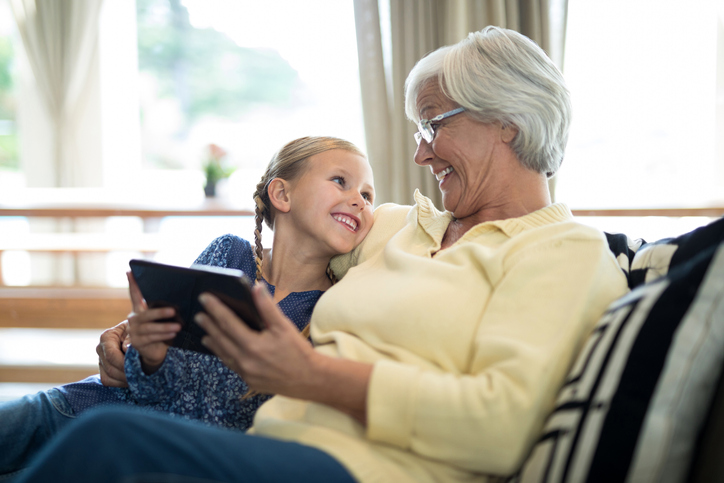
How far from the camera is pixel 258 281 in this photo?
4.87ft

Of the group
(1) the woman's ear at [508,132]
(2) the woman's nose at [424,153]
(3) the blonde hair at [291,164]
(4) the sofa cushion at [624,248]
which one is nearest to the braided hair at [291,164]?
(3) the blonde hair at [291,164]

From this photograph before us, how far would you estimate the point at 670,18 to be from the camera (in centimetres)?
393

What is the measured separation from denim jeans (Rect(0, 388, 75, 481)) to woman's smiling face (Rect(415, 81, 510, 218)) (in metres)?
1.15

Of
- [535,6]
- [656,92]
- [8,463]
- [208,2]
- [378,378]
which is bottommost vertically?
[8,463]

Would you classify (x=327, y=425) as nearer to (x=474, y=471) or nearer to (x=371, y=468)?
(x=371, y=468)

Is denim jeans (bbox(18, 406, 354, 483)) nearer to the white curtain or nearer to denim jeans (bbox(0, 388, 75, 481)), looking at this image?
denim jeans (bbox(0, 388, 75, 481))

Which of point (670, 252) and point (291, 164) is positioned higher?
point (291, 164)

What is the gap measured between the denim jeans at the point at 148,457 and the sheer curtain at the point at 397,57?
2655mm

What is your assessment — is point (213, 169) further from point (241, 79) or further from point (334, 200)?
point (334, 200)

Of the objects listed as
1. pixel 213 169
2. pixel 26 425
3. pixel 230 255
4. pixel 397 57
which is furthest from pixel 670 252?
pixel 213 169

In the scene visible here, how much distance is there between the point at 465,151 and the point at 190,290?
2.51 feet

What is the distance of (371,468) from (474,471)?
188mm

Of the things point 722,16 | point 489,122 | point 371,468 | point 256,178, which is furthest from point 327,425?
point 722,16

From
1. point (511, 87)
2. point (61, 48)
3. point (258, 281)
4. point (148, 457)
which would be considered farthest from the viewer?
point (61, 48)
